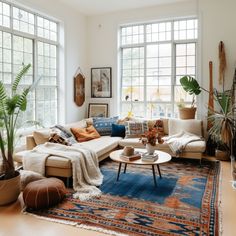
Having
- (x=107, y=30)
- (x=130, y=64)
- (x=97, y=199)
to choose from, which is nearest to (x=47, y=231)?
(x=97, y=199)

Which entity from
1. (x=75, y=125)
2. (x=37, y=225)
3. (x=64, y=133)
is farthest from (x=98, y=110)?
(x=37, y=225)

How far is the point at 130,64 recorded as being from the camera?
6438 millimetres

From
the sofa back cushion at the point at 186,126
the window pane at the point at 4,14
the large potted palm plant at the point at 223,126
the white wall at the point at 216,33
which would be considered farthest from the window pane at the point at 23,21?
the large potted palm plant at the point at 223,126

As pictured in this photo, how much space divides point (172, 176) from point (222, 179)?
0.77 m

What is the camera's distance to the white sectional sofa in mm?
3617

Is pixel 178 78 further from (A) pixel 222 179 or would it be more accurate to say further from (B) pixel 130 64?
(A) pixel 222 179

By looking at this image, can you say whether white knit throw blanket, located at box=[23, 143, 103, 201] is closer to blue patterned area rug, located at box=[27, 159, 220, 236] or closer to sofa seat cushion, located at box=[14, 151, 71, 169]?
sofa seat cushion, located at box=[14, 151, 71, 169]

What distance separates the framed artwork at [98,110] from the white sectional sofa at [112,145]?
0.76 metres

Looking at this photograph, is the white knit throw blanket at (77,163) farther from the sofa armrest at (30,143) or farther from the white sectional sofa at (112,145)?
the sofa armrest at (30,143)

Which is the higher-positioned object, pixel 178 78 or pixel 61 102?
pixel 178 78

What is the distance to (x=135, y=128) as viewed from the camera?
5.47 metres

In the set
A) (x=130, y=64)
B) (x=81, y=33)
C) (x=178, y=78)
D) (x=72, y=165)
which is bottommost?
(x=72, y=165)

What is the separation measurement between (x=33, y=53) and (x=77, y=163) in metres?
2.69

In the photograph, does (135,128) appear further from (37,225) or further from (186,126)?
(37,225)
